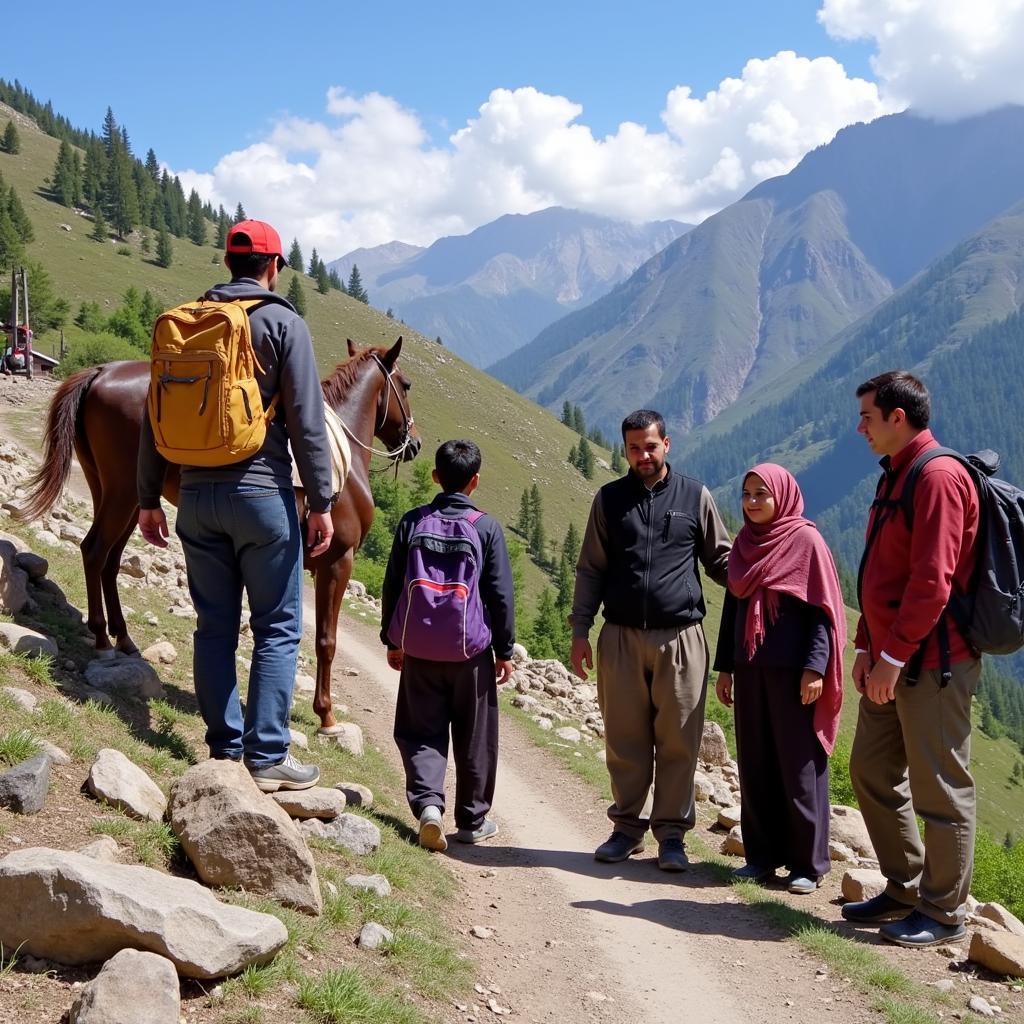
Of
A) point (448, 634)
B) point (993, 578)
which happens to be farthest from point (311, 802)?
point (993, 578)

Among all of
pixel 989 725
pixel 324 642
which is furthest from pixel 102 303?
pixel 989 725

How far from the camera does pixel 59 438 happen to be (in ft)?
27.6

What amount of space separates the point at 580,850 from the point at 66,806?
4459 millimetres

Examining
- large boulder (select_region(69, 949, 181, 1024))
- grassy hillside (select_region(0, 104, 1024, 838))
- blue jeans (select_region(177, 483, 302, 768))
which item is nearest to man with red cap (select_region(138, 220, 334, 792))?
blue jeans (select_region(177, 483, 302, 768))

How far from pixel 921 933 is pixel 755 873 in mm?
1343

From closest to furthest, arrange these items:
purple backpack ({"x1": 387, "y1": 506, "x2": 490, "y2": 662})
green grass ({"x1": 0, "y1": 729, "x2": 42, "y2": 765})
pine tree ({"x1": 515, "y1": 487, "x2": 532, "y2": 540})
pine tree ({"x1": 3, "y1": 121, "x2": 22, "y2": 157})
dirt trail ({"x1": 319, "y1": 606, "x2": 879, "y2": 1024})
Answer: green grass ({"x1": 0, "y1": 729, "x2": 42, "y2": 765}) < dirt trail ({"x1": 319, "y1": 606, "x2": 879, "y2": 1024}) < purple backpack ({"x1": 387, "y1": 506, "x2": 490, "y2": 662}) < pine tree ({"x1": 515, "y1": 487, "x2": 532, "y2": 540}) < pine tree ({"x1": 3, "y1": 121, "x2": 22, "y2": 157})

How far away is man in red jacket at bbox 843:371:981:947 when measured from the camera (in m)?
5.70

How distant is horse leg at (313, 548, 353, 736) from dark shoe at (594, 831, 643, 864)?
2841 millimetres

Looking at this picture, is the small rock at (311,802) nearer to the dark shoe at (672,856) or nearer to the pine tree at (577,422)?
the dark shoe at (672,856)

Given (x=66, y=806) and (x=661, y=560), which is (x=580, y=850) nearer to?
(x=661, y=560)

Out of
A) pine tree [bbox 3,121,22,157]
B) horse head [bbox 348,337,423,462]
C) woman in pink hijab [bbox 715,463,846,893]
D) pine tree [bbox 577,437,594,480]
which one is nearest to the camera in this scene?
woman in pink hijab [bbox 715,463,846,893]

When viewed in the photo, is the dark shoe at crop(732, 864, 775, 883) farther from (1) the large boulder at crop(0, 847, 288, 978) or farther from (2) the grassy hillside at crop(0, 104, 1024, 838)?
(2) the grassy hillside at crop(0, 104, 1024, 838)

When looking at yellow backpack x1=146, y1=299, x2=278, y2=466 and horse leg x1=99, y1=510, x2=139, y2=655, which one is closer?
yellow backpack x1=146, y1=299, x2=278, y2=466

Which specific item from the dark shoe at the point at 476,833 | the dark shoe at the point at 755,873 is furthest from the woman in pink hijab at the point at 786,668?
the dark shoe at the point at 476,833
